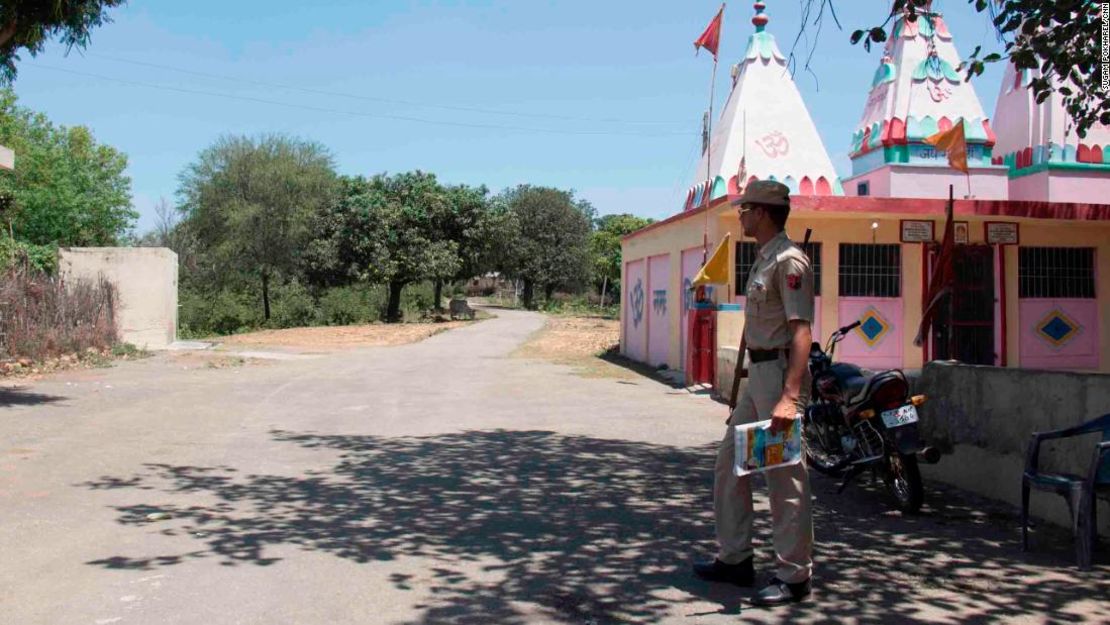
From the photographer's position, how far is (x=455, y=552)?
5.18 metres

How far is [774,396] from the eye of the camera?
4.44m

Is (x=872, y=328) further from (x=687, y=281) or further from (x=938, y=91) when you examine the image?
(x=938, y=91)

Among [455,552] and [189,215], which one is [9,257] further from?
[189,215]

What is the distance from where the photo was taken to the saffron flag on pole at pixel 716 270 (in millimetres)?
13758

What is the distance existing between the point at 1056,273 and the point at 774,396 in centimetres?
1388

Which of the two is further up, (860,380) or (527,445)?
(860,380)

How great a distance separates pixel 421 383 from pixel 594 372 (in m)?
3.90

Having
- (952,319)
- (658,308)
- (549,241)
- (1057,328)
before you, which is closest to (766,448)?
(952,319)

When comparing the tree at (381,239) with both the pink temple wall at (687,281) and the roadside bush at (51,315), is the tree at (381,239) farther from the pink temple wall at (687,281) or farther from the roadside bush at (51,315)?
the pink temple wall at (687,281)

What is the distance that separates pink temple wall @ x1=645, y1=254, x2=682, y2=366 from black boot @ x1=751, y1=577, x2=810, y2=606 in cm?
1316

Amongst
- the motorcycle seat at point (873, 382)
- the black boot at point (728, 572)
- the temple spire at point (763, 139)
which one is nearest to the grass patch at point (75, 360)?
the temple spire at point (763, 139)

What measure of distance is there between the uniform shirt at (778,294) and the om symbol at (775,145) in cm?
1416

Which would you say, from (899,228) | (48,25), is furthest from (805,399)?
(899,228)

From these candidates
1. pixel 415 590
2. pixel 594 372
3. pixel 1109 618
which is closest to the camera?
pixel 1109 618
